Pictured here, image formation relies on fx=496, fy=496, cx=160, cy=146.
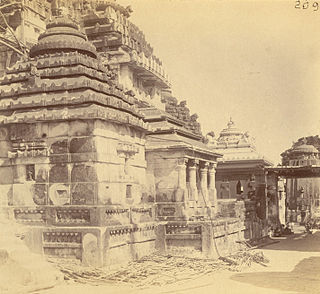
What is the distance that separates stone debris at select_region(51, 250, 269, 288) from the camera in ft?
38.8

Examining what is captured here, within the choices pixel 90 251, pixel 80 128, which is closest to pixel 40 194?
pixel 80 128

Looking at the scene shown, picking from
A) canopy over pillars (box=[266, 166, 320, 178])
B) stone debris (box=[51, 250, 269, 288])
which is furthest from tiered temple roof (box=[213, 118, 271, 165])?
stone debris (box=[51, 250, 269, 288])

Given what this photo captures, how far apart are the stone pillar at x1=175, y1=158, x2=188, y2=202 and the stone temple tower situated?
9.01 feet

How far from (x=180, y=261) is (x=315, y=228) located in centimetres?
2559

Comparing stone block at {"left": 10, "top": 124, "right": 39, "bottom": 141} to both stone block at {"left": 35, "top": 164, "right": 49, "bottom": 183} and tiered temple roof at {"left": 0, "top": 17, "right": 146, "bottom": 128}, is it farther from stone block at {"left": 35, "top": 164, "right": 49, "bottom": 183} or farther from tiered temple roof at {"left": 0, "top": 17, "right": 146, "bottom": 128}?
stone block at {"left": 35, "top": 164, "right": 49, "bottom": 183}

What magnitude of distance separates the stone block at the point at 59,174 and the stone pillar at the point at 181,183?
5532mm

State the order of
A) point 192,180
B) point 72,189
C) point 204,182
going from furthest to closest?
point 204,182
point 192,180
point 72,189

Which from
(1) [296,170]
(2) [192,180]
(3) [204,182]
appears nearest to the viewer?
(2) [192,180]

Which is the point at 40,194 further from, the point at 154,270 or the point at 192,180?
the point at 192,180

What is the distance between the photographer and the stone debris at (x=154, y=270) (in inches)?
466

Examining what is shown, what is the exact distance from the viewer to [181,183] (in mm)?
17938

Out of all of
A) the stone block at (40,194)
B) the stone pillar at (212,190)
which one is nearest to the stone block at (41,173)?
the stone block at (40,194)

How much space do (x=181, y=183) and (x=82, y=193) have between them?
5.63 metres

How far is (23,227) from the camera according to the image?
12844mm
